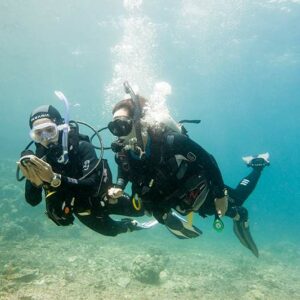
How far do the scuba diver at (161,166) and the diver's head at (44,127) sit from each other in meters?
0.93

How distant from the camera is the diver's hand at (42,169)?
167 inches

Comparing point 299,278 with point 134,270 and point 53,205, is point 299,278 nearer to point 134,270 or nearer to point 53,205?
point 134,270

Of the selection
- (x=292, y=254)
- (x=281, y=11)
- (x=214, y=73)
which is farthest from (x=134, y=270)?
(x=214, y=73)

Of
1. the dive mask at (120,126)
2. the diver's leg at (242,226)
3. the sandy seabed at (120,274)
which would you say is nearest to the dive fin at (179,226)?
the diver's leg at (242,226)

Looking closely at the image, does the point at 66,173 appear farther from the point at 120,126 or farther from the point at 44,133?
the point at 120,126

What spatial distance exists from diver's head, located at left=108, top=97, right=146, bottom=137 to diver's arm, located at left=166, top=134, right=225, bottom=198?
659 millimetres

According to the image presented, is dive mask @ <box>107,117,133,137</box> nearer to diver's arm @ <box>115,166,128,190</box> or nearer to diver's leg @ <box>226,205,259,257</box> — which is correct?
diver's arm @ <box>115,166,128,190</box>

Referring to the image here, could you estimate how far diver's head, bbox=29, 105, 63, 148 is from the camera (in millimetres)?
5062

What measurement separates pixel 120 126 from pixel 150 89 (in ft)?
171

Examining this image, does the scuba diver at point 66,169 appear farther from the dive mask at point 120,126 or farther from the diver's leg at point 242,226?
the diver's leg at point 242,226

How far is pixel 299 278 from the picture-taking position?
15.8 meters

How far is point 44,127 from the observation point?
5.02 metres

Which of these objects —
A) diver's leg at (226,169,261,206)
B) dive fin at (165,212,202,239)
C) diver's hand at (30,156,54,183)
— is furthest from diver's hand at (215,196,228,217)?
diver's hand at (30,156,54,183)

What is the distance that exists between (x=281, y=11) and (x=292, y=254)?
21.8 meters
